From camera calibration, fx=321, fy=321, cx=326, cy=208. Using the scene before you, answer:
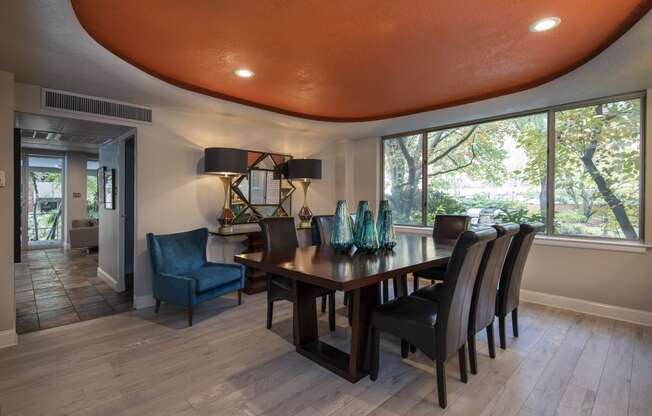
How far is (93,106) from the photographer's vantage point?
3285 millimetres

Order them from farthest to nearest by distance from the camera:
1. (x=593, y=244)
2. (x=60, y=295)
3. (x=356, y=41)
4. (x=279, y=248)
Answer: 1. (x=60, y=295)
2. (x=593, y=244)
3. (x=279, y=248)
4. (x=356, y=41)

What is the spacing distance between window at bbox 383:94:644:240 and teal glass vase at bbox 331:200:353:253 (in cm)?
271

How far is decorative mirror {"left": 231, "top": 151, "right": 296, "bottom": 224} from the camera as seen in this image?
4.35 metres

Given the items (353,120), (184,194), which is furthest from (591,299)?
(184,194)

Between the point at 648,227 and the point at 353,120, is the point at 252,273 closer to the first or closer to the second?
the point at 353,120

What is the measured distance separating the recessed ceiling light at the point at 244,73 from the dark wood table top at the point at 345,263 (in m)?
1.68

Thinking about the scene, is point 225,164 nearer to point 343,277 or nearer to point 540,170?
point 343,277

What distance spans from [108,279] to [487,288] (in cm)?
487

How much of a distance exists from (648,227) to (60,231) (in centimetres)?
1082

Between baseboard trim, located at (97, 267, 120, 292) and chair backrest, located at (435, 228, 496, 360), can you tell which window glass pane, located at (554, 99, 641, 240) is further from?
baseboard trim, located at (97, 267, 120, 292)

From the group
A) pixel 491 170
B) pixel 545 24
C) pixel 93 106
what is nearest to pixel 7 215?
pixel 93 106

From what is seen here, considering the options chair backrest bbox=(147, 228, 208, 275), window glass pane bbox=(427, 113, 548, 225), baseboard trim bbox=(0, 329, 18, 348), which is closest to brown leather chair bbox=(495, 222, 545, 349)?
window glass pane bbox=(427, 113, 548, 225)

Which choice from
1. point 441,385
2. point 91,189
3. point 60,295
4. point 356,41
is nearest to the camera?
point 441,385

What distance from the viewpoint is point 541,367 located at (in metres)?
2.32
